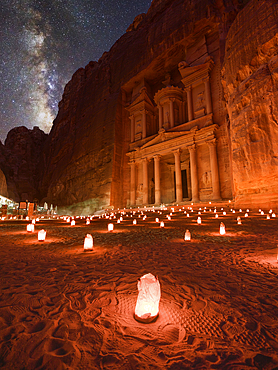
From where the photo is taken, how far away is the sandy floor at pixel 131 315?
131 centimetres

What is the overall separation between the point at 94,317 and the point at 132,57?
1408 inches

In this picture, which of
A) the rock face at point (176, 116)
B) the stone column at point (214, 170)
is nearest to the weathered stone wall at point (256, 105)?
the rock face at point (176, 116)

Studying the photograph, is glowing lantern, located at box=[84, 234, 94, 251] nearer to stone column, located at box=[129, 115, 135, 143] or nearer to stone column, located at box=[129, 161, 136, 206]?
stone column, located at box=[129, 161, 136, 206]

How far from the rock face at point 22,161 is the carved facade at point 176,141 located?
2682 centimetres

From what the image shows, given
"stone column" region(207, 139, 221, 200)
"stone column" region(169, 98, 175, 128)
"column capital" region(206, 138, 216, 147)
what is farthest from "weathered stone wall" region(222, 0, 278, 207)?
"stone column" region(169, 98, 175, 128)

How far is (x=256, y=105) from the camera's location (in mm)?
11422

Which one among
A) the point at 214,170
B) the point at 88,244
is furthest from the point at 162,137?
the point at 88,244

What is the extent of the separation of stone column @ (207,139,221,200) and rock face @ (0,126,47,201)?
36334mm

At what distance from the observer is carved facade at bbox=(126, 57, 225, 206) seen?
70.1 ft

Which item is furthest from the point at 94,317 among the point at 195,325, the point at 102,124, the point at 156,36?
the point at 156,36

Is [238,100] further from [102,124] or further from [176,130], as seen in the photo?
[102,124]

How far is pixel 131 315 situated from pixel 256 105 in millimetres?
13818

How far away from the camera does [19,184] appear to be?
40.2m

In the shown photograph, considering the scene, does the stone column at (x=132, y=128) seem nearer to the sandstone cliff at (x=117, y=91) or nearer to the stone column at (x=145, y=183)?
the sandstone cliff at (x=117, y=91)
